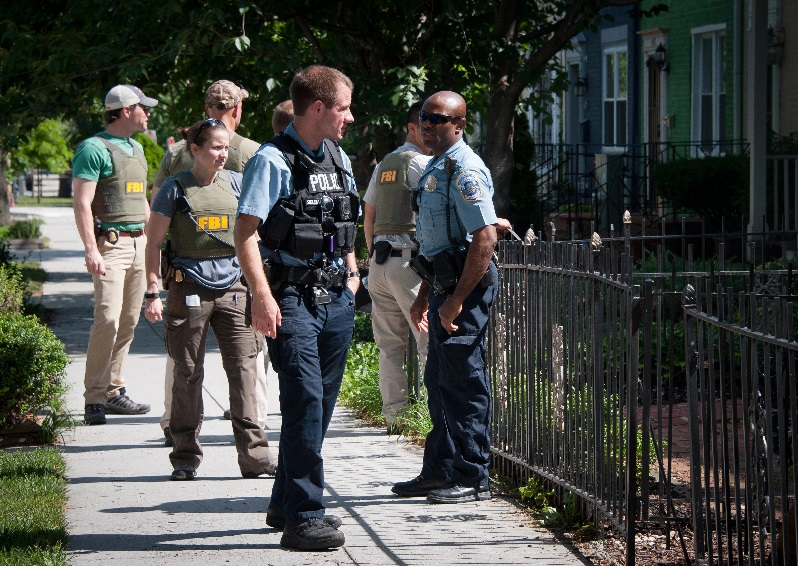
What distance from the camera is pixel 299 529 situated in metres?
5.12

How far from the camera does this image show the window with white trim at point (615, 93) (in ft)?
75.4

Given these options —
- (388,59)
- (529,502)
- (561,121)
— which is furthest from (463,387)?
(561,121)

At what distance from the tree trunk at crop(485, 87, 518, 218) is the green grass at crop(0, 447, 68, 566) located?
7.10 m

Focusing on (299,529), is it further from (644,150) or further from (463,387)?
(644,150)

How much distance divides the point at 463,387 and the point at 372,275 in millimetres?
1805

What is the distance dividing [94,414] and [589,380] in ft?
13.2

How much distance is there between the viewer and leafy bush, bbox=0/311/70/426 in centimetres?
723

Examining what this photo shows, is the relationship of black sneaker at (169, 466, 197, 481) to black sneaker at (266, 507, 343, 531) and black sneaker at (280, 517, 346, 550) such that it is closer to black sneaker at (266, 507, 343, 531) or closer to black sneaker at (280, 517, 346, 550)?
black sneaker at (266, 507, 343, 531)

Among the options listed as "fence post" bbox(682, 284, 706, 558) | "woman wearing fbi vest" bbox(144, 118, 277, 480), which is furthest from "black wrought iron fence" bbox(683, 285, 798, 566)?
"woman wearing fbi vest" bbox(144, 118, 277, 480)

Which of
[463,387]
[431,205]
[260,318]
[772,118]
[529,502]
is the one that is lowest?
[529,502]

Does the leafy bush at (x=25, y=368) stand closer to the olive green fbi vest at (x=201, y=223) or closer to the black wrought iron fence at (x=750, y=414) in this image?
the olive green fbi vest at (x=201, y=223)

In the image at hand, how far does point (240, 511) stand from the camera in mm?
5879

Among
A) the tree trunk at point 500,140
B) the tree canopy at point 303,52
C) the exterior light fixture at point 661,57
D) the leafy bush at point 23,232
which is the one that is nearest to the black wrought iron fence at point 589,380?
the tree canopy at point 303,52

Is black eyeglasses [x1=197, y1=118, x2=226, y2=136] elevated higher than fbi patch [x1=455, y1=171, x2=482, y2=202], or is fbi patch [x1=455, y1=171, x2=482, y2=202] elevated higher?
black eyeglasses [x1=197, y1=118, x2=226, y2=136]
